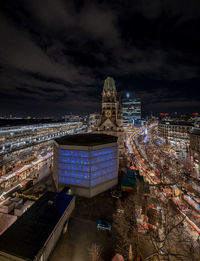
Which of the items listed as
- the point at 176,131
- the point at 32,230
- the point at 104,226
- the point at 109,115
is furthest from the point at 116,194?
the point at 176,131

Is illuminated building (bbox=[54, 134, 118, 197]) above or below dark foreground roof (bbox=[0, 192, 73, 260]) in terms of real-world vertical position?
above

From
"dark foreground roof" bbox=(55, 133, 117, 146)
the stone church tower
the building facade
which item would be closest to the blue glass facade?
"dark foreground roof" bbox=(55, 133, 117, 146)

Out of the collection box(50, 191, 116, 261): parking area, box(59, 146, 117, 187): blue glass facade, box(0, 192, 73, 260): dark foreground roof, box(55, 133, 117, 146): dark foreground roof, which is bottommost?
box(50, 191, 116, 261): parking area

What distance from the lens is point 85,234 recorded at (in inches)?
669

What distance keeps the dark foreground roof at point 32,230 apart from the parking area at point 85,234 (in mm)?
3246

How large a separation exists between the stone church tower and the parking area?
38.9m

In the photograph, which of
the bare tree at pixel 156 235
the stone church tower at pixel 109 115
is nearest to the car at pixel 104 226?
the bare tree at pixel 156 235

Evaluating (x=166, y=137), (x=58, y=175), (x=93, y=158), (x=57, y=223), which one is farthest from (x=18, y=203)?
(x=166, y=137)

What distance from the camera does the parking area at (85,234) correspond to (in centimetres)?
1441

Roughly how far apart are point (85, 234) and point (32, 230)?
25.0 ft

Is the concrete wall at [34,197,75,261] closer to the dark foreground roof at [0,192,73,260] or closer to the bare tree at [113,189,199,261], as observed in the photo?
the dark foreground roof at [0,192,73,260]

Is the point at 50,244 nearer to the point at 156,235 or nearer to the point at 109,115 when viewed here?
the point at 156,235

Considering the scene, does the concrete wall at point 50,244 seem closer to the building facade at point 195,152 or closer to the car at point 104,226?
the car at point 104,226

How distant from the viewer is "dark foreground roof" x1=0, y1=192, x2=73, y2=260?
12.0 metres
